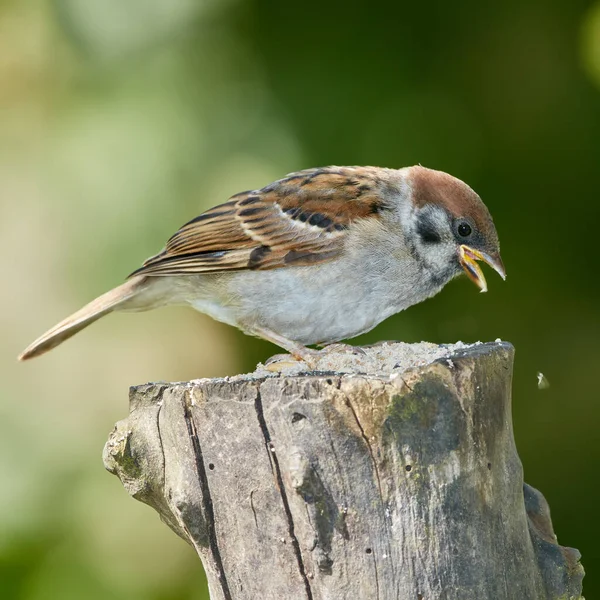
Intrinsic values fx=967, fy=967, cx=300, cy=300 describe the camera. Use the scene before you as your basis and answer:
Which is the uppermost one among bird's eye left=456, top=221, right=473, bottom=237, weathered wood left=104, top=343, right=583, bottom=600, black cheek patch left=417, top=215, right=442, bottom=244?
black cheek patch left=417, top=215, right=442, bottom=244

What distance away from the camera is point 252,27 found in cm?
372

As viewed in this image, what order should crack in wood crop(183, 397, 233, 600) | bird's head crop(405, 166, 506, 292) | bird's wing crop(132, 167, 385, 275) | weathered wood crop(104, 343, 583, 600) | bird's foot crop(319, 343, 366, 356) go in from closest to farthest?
weathered wood crop(104, 343, 583, 600), crack in wood crop(183, 397, 233, 600), bird's foot crop(319, 343, 366, 356), bird's head crop(405, 166, 506, 292), bird's wing crop(132, 167, 385, 275)

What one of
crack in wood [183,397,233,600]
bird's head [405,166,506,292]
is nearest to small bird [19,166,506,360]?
bird's head [405,166,506,292]

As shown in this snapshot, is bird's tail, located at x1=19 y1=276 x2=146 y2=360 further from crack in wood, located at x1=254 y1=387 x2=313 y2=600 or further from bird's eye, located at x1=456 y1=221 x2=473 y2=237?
crack in wood, located at x1=254 y1=387 x2=313 y2=600

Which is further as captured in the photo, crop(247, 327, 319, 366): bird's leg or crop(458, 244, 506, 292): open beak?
crop(458, 244, 506, 292): open beak

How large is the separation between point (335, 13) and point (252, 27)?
0.34 metres

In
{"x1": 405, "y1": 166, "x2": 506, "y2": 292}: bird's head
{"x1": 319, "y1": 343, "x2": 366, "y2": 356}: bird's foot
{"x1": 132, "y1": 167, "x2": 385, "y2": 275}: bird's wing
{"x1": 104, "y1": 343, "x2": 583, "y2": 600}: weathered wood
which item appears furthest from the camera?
{"x1": 132, "y1": 167, "x2": 385, "y2": 275}: bird's wing

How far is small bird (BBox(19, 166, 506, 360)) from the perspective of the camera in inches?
133

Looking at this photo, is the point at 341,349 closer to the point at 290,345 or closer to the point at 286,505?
the point at 290,345

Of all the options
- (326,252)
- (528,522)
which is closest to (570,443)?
(326,252)

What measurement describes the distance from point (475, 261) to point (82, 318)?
1.42 metres

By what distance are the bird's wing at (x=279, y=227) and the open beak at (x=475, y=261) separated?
35cm

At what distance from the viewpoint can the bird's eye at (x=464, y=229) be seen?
3.40 meters

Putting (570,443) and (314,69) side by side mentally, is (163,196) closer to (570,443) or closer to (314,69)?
(314,69)
